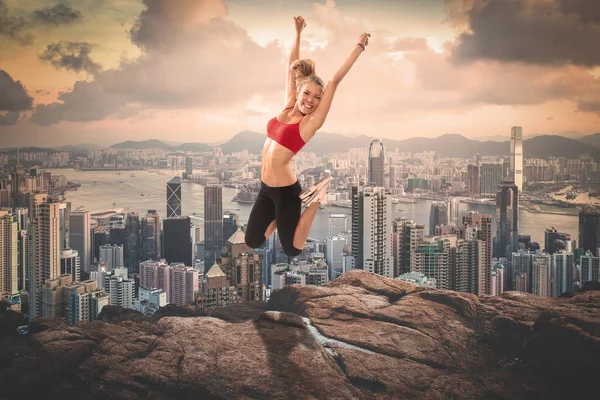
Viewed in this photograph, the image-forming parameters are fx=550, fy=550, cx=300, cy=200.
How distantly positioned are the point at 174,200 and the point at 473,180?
5.89m

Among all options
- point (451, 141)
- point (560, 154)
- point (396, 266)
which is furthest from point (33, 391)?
point (560, 154)

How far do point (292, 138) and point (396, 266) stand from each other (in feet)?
26.5

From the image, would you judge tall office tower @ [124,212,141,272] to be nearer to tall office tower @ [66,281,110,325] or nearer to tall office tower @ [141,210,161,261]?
tall office tower @ [141,210,161,261]

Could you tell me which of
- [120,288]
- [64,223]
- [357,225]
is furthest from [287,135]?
[64,223]

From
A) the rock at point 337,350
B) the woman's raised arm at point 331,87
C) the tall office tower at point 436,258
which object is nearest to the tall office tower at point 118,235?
the rock at point 337,350

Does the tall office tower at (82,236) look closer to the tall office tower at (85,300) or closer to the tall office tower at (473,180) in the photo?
the tall office tower at (85,300)

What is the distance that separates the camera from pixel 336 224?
10352 millimetres

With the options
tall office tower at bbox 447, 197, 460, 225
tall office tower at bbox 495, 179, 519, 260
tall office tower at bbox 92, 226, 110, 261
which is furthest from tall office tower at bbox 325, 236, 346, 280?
tall office tower at bbox 92, 226, 110, 261

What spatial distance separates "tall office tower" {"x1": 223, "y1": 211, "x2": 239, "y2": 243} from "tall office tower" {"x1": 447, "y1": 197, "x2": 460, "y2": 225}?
4215mm

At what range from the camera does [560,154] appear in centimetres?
999

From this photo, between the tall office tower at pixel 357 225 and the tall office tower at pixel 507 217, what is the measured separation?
Answer: 2.67 meters

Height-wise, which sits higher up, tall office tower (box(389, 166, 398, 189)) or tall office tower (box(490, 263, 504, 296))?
tall office tower (box(389, 166, 398, 189))

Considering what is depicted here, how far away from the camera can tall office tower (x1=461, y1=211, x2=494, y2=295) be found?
1032 cm

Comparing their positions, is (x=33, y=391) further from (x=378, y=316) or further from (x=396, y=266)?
(x=396, y=266)
